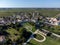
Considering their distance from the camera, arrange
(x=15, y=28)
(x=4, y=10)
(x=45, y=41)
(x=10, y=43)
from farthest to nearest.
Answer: (x=4, y=10), (x=15, y=28), (x=45, y=41), (x=10, y=43)

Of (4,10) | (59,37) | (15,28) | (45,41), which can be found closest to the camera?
(45,41)

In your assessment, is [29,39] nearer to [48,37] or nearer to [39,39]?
[39,39]

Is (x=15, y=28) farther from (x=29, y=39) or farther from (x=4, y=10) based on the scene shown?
(x=4, y=10)

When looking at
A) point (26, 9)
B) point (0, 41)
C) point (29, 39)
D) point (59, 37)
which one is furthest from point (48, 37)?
point (26, 9)

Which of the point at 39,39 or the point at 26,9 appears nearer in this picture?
the point at 39,39

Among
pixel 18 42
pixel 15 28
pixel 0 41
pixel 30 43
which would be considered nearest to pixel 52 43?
pixel 30 43

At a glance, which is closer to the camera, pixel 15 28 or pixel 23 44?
pixel 23 44

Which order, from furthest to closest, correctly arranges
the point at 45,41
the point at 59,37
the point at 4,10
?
the point at 4,10, the point at 59,37, the point at 45,41

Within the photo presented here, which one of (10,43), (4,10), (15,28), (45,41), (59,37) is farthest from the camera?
(4,10)
